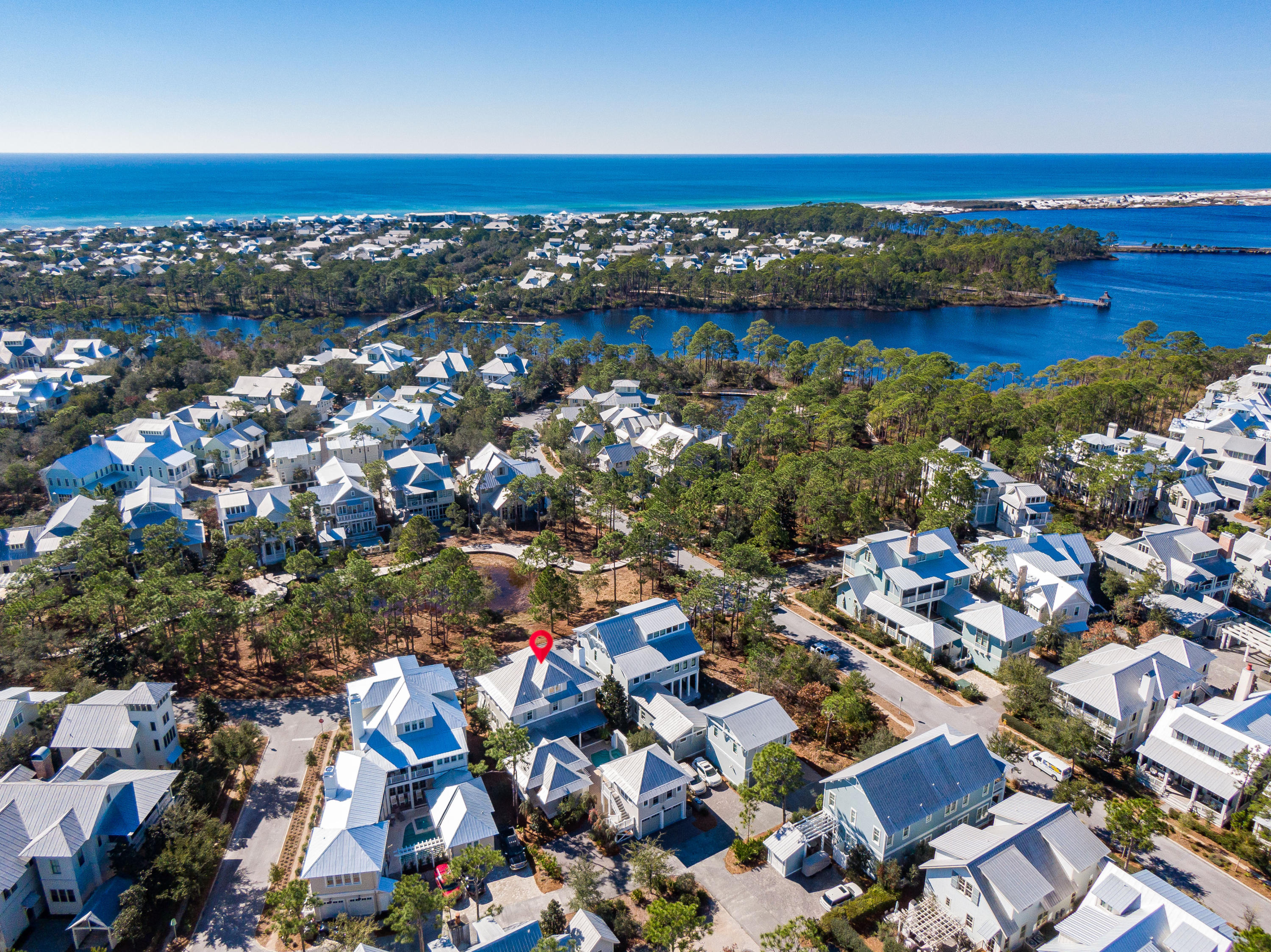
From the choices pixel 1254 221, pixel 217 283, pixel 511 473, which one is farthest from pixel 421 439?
pixel 1254 221

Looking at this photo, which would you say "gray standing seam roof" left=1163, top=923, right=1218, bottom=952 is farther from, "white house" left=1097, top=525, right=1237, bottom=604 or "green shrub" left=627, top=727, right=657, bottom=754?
"white house" left=1097, top=525, right=1237, bottom=604

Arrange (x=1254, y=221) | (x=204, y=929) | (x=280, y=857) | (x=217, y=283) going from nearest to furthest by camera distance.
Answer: (x=204, y=929)
(x=280, y=857)
(x=217, y=283)
(x=1254, y=221)

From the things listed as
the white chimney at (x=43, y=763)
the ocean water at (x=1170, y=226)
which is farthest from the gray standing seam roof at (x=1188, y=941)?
the ocean water at (x=1170, y=226)

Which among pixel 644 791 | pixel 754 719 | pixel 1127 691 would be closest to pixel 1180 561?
pixel 1127 691

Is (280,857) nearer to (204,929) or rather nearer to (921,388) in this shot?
(204,929)

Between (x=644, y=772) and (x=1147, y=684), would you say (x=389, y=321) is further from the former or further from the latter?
(x=1147, y=684)

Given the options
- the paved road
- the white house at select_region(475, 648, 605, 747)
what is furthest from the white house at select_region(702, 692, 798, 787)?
the paved road
